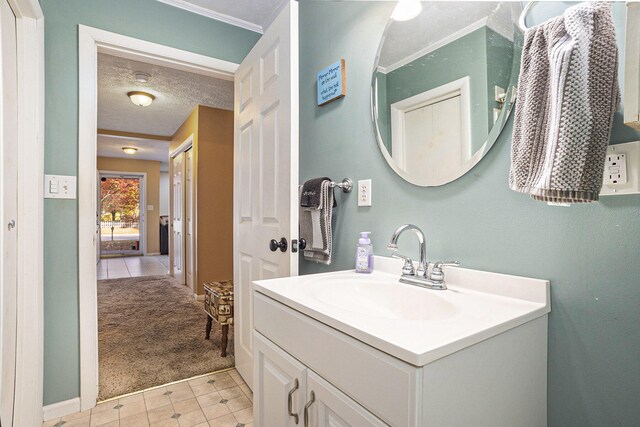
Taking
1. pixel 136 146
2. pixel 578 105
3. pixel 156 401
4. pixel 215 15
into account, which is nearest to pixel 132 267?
pixel 136 146

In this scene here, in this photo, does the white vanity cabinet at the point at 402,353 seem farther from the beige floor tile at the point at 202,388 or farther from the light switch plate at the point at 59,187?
the light switch plate at the point at 59,187

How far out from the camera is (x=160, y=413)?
1686 mm

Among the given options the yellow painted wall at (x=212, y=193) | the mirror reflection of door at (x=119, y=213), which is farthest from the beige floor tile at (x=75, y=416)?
the mirror reflection of door at (x=119, y=213)

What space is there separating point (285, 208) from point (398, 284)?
612mm

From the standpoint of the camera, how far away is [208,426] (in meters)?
1.58

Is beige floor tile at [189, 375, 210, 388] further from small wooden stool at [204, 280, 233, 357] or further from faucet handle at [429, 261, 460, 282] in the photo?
faucet handle at [429, 261, 460, 282]

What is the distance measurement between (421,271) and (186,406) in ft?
4.92

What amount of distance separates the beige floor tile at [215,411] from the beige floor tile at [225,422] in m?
0.03

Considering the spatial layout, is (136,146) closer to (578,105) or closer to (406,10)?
(406,10)

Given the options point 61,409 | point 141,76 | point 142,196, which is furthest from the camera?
point 142,196

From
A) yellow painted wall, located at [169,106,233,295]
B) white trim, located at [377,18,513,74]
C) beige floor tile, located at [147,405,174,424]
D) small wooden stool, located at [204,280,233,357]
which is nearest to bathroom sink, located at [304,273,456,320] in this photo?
white trim, located at [377,18,513,74]

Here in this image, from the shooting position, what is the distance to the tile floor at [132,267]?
17.8 ft

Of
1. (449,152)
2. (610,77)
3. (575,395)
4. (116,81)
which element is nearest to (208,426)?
(575,395)

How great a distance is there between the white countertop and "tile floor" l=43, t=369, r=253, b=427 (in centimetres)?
99
